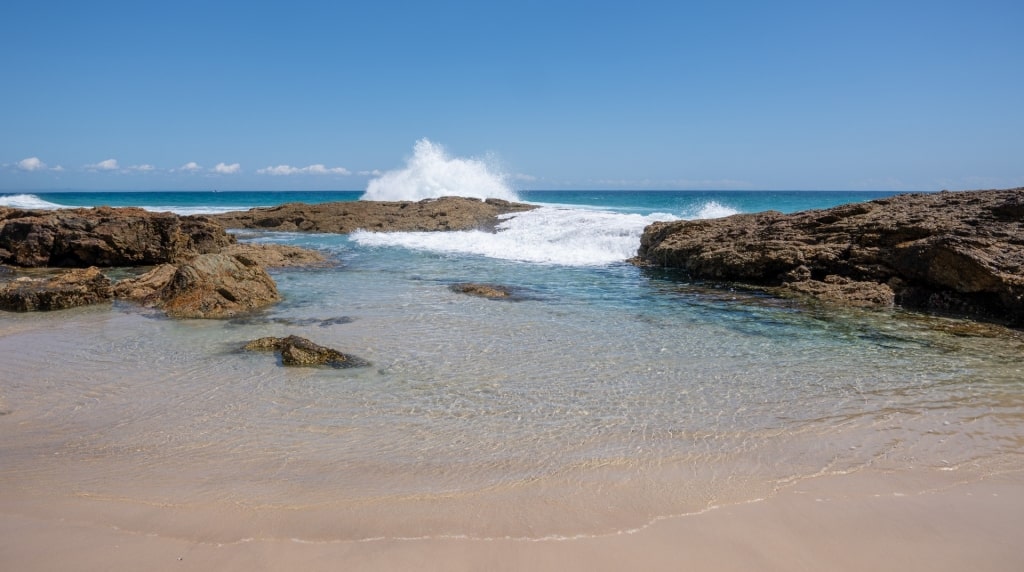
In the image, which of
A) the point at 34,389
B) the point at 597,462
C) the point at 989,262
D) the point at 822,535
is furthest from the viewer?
the point at 989,262

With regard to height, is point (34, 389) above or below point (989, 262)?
below

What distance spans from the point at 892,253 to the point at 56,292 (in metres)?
12.6

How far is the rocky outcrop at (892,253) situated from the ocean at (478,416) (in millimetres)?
1206

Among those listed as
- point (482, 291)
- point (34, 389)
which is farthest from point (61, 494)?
point (482, 291)

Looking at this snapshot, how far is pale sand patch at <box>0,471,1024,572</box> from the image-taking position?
8.51 ft

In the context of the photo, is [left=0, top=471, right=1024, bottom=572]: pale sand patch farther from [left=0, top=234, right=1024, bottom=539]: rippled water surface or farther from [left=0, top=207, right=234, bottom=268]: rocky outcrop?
[left=0, top=207, right=234, bottom=268]: rocky outcrop

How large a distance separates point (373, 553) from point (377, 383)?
99.2 inches

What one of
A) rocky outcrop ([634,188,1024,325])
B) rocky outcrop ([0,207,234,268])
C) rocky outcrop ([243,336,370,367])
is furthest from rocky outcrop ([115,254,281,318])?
rocky outcrop ([634,188,1024,325])

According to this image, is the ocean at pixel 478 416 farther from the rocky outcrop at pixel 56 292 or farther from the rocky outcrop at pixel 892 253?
the rocky outcrop at pixel 892 253

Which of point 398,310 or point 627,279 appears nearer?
point 398,310

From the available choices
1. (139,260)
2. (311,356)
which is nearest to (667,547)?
(311,356)

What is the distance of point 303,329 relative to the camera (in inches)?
285

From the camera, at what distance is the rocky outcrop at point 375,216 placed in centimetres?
2488

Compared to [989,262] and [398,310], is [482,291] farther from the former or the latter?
[989,262]
